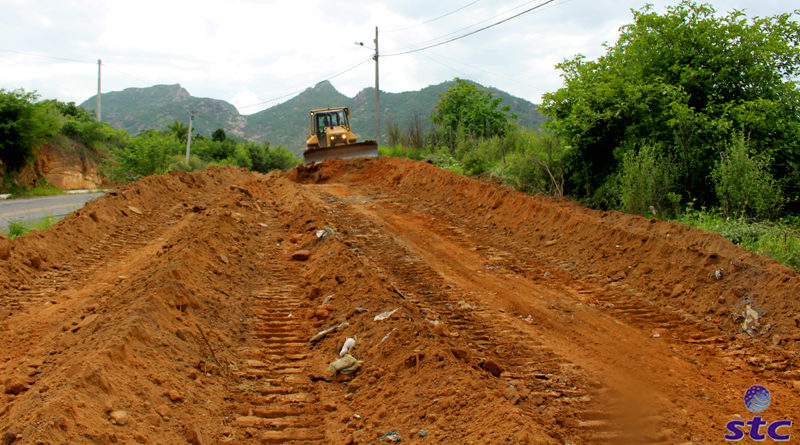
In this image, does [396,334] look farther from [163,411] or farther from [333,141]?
[333,141]

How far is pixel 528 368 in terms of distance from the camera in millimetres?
4797

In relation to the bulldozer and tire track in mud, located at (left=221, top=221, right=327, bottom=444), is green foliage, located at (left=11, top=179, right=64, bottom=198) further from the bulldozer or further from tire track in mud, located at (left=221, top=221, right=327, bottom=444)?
tire track in mud, located at (left=221, top=221, right=327, bottom=444)

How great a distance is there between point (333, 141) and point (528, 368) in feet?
69.8

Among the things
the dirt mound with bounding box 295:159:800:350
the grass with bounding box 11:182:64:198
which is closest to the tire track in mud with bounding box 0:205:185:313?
the dirt mound with bounding box 295:159:800:350

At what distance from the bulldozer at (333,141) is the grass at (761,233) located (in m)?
15.0

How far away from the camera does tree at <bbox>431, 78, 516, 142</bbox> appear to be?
104 ft

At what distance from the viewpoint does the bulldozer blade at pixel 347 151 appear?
22.7 metres

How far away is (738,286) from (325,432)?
5169 millimetres

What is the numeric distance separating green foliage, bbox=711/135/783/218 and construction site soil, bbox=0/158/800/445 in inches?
64.2

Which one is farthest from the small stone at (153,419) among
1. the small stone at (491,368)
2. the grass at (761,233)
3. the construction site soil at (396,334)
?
the grass at (761,233)

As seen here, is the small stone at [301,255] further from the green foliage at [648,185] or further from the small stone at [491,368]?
the green foliage at [648,185]

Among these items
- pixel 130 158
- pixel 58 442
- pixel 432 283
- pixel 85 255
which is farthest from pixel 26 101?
pixel 58 442

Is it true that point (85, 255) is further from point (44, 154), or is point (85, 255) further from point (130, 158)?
point (44, 154)

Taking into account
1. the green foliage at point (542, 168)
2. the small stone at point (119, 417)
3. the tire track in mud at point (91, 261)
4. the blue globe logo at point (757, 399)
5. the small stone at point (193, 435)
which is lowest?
the blue globe logo at point (757, 399)
